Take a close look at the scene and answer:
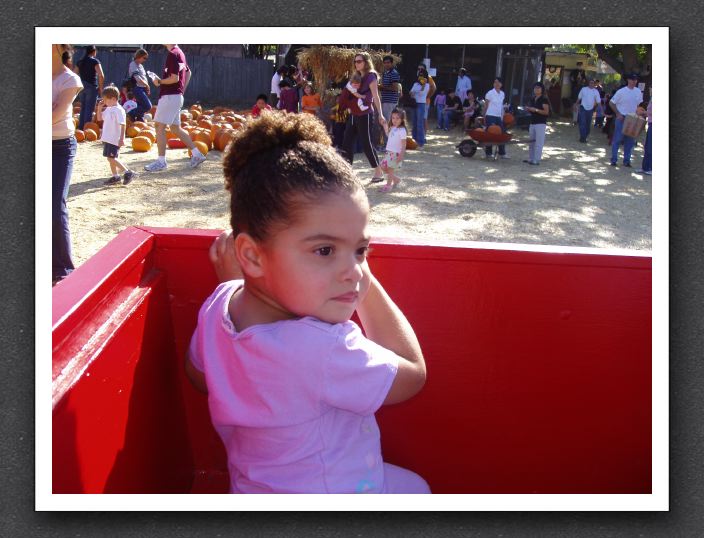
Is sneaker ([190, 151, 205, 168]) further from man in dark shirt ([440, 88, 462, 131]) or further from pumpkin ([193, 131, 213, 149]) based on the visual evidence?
man in dark shirt ([440, 88, 462, 131])

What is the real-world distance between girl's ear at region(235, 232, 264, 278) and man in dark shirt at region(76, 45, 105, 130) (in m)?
10.5

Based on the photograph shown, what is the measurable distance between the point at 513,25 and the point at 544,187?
852cm

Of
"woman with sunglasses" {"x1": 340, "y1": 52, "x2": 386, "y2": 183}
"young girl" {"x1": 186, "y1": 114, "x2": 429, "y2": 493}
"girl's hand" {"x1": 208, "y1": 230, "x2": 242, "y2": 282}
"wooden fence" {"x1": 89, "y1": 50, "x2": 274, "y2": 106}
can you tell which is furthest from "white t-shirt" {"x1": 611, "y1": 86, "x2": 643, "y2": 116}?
"young girl" {"x1": 186, "y1": 114, "x2": 429, "y2": 493}

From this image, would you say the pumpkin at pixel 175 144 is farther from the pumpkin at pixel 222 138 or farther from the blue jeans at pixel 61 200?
the blue jeans at pixel 61 200

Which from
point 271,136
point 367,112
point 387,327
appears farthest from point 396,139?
point 271,136

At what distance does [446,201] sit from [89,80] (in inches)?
249

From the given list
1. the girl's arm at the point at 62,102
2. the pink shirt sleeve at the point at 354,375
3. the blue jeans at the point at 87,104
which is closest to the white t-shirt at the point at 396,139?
the girl's arm at the point at 62,102

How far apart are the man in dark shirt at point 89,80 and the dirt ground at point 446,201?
885 millimetres

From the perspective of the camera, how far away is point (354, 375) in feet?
4.37

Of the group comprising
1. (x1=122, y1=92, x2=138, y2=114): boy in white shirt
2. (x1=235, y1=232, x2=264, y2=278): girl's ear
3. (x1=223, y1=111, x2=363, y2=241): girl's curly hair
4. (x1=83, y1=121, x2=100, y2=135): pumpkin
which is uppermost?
(x1=122, y1=92, x2=138, y2=114): boy in white shirt

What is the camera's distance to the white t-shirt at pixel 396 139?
8.33 m

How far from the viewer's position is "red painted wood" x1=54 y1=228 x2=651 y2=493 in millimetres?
1733

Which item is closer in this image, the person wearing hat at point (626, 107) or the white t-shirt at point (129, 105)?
the person wearing hat at point (626, 107)

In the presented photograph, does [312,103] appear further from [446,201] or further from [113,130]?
[113,130]
